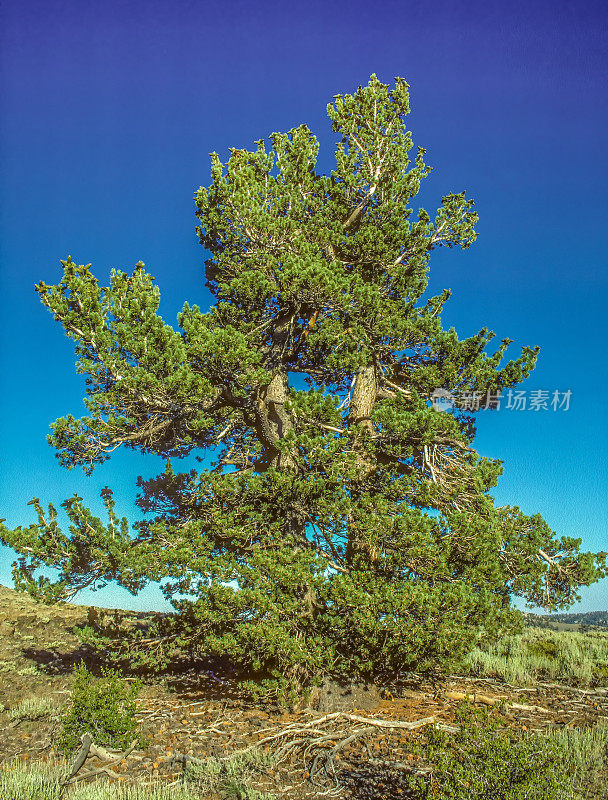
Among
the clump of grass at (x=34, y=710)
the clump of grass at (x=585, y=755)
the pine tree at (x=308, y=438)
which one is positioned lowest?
the clump of grass at (x=34, y=710)

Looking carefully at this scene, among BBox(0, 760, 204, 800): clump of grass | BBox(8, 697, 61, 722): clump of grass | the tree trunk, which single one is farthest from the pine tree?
BBox(0, 760, 204, 800): clump of grass

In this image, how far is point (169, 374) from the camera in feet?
26.7

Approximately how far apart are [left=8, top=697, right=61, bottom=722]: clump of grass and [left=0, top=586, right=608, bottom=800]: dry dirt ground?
0.16 meters

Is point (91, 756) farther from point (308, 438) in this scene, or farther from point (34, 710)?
point (308, 438)

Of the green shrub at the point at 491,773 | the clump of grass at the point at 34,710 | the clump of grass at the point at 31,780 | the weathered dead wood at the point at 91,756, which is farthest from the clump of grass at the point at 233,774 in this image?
the clump of grass at the point at 34,710

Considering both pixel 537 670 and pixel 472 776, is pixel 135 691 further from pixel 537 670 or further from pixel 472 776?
pixel 537 670

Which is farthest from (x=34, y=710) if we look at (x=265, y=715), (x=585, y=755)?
(x=585, y=755)

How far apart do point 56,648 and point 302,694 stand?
779 centimetres

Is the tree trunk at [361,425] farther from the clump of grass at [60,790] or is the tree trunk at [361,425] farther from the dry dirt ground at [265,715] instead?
the clump of grass at [60,790]

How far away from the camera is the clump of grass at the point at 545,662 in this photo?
11174 mm

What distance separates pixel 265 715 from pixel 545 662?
760 centimetres

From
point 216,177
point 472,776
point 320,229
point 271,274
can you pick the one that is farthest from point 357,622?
point 216,177

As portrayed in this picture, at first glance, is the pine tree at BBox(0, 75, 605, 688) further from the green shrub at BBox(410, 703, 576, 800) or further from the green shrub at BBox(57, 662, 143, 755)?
the green shrub at BBox(410, 703, 576, 800)

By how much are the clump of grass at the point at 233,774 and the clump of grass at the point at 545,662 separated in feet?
17.5
